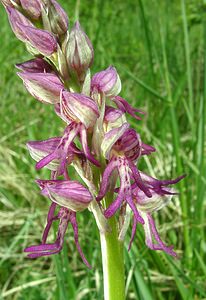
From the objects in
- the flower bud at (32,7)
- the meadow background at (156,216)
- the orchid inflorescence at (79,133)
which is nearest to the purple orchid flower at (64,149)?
the orchid inflorescence at (79,133)

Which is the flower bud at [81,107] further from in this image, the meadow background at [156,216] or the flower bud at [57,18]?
the meadow background at [156,216]

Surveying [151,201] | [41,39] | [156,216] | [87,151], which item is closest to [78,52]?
[41,39]

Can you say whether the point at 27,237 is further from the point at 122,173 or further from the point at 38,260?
the point at 122,173

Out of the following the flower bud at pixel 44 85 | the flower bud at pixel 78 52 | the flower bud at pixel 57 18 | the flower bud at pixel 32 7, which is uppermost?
the flower bud at pixel 32 7

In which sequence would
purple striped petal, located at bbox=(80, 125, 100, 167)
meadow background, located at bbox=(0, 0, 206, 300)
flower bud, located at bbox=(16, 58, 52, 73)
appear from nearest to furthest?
purple striped petal, located at bbox=(80, 125, 100, 167) → flower bud, located at bbox=(16, 58, 52, 73) → meadow background, located at bbox=(0, 0, 206, 300)

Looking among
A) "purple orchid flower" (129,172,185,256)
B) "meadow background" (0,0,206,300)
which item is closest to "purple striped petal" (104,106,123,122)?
"purple orchid flower" (129,172,185,256)

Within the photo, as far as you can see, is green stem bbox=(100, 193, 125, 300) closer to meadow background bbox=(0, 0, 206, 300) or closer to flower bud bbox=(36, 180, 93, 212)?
flower bud bbox=(36, 180, 93, 212)

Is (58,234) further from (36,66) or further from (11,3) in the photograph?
(11,3)
